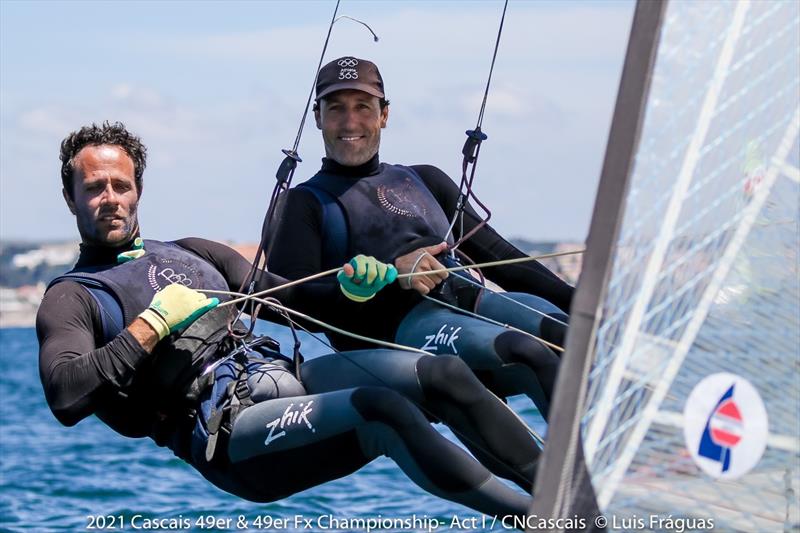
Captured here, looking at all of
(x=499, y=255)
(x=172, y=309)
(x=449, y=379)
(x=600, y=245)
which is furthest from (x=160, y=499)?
(x=600, y=245)

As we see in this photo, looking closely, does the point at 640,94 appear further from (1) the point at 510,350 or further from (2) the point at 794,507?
(1) the point at 510,350

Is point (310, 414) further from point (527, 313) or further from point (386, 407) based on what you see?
point (527, 313)

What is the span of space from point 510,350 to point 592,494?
131cm

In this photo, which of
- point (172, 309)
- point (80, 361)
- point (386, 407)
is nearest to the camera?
point (386, 407)

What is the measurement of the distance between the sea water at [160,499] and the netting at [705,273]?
1.25 m

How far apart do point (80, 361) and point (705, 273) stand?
168 cm

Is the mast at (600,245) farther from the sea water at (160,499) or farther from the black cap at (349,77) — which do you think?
the black cap at (349,77)

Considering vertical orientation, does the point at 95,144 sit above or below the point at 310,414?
above

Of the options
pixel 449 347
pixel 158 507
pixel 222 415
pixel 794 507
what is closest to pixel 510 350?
pixel 449 347

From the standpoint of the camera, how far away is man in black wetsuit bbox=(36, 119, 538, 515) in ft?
11.1

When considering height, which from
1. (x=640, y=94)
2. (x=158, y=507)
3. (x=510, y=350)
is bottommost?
(x=158, y=507)

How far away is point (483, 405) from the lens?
11.3 ft

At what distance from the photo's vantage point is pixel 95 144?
12.9ft

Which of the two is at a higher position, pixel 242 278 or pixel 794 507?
pixel 242 278
